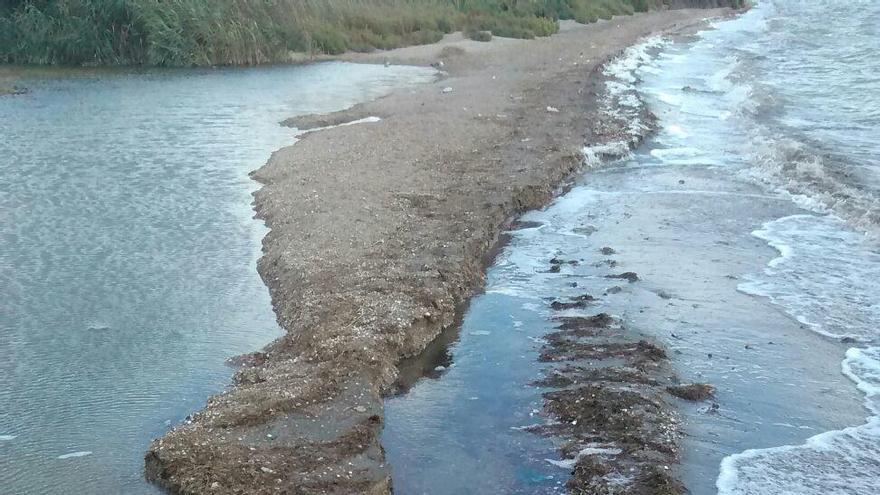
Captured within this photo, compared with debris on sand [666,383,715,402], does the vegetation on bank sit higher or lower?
higher

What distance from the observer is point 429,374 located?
7.01 meters

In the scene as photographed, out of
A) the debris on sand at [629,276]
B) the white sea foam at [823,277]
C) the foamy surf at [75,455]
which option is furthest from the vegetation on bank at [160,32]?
the foamy surf at [75,455]

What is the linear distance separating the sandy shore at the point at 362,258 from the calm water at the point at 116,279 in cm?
38

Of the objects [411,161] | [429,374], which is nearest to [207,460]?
[429,374]

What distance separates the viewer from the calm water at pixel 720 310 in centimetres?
573

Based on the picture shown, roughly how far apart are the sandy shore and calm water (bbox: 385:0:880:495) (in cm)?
33

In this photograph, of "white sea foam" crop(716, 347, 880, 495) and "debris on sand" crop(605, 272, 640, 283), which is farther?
"debris on sand" crop(605, 272, 640, 283)

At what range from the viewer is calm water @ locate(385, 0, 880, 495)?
5730mm

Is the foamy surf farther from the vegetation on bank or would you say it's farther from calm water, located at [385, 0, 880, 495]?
the vegetation on bank

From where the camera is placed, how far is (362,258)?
8.89 meters

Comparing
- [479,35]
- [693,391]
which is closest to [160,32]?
[479,35]

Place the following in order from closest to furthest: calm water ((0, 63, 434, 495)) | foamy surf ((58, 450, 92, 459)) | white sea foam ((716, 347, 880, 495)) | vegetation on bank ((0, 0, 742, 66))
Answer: white sea foam ((716, 347, 880, 495)) → foamy surf ((58, 450, 92, 459)) → calm water ((0, 63, 434, 495)) → vegetation on bank ((0, 0, 742, 66))

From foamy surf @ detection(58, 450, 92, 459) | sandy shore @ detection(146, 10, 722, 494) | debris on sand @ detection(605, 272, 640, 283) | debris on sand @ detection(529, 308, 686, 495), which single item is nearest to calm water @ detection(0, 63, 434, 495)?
foamy surf @ detection(58, 450, 92, 459)

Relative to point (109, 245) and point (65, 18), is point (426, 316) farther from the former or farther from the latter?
point (65, 18)
